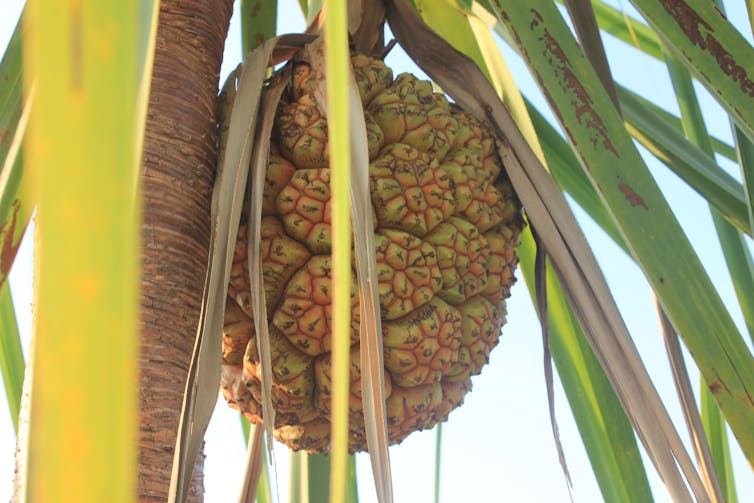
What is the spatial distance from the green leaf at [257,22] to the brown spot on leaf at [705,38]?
0.70 m

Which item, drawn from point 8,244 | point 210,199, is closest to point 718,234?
point 210,199

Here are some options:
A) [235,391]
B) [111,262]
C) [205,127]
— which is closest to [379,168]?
[205,127]

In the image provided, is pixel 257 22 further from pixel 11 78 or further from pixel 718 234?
pixel 718 234

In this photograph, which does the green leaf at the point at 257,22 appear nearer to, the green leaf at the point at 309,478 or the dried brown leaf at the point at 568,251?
the dried brown leaf at the point at 568,251

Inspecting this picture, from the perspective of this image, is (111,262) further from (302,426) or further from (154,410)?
(302,426)

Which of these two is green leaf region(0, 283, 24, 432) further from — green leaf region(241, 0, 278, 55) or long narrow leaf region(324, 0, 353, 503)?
long narrow leaf region(324, 0, 353, 503)

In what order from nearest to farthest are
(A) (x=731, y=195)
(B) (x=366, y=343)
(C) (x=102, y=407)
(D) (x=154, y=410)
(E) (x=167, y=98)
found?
(C) (x=102, y=407) → (B) (x=366, y=343) → (D) (x=154, y=410) → (E) (x=167, y=98) → (A) (x=731, y=195)

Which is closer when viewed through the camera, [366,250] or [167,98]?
[366,250]

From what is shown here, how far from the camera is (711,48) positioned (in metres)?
0.85

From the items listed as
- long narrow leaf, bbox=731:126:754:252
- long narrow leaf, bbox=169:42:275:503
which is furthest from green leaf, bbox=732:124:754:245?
long narrow leaf, bbox=169:42:275:503

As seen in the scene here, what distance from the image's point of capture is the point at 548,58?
2.87 ft

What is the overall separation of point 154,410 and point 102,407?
26.2 inches

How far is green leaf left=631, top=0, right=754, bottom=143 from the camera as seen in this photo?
823mm

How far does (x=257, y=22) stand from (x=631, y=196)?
2.58 ft
